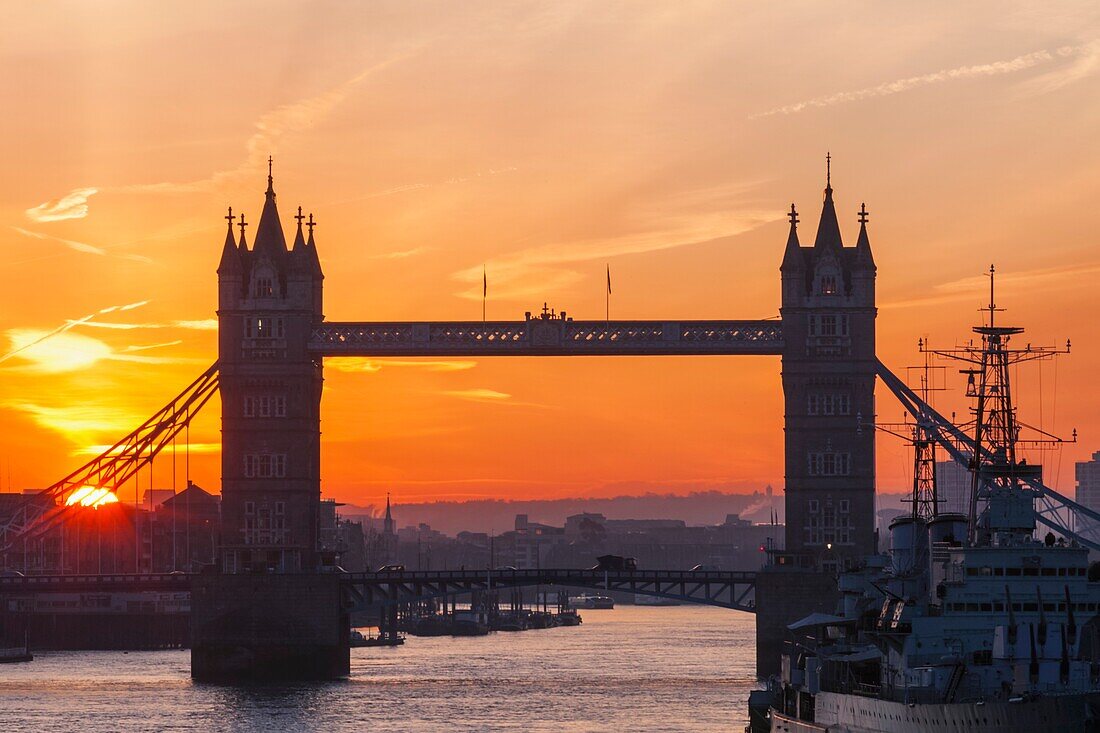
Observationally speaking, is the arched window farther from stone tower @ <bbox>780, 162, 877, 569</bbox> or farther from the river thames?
stone tower @ <bbox>780, 162, 877, 569</bbox>

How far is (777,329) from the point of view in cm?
14662

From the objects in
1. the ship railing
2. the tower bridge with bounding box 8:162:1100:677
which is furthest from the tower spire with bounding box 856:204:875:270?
the ship railing

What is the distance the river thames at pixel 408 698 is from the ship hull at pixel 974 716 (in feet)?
115

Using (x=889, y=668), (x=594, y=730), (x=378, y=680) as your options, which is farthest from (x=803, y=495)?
(x=889, y=668)

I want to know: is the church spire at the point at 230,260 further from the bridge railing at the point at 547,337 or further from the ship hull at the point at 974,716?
the ship hull at the point at 974,716

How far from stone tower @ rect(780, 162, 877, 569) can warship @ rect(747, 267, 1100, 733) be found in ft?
191

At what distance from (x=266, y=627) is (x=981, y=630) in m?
79.0

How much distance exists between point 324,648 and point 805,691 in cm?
6418

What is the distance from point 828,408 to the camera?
14575cm

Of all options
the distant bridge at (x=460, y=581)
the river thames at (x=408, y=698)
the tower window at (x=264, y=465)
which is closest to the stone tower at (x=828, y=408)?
the distant bridge at (x=460, y=581)

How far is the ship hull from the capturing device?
63750 mm

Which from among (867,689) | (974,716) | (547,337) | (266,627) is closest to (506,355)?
(547,337)

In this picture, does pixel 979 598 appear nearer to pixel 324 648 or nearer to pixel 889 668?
pixel 889 668

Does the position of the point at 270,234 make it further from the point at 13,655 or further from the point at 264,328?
the point at 13,655
